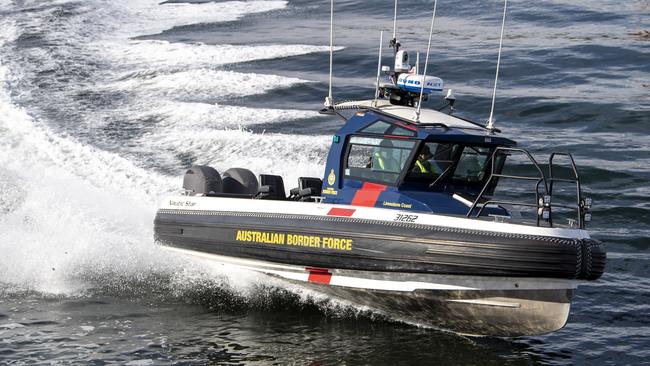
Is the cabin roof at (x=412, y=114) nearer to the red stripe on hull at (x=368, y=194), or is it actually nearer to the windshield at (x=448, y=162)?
the windshield at (x=448, y=162)

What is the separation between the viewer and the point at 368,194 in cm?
1015

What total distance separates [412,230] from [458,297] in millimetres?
807

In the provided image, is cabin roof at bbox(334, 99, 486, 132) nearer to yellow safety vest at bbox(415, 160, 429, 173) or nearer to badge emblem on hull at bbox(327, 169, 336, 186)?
yellow safety vest at bbox(415, 160, 429, 173)

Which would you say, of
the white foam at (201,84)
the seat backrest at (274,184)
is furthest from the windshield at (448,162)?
the white foam at (201,84)

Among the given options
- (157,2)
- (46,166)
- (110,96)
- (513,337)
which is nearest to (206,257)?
(513,337)

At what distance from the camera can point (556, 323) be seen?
9.08 metres

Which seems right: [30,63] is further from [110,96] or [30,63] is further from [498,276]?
[498,276]

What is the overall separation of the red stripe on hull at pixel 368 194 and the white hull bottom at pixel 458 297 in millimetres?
806

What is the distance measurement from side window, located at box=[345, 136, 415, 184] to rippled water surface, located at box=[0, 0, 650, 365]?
5.15ft

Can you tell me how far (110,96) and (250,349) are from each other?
11.9 metres

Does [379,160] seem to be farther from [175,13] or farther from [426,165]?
[175,13]

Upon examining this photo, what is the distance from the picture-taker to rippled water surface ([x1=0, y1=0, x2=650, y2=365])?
9.96 metres

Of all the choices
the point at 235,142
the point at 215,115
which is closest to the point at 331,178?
the point at 235,142

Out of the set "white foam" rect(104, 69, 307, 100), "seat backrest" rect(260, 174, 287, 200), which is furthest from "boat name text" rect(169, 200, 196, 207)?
"white foam" rect(104, 69, 307, 100)
